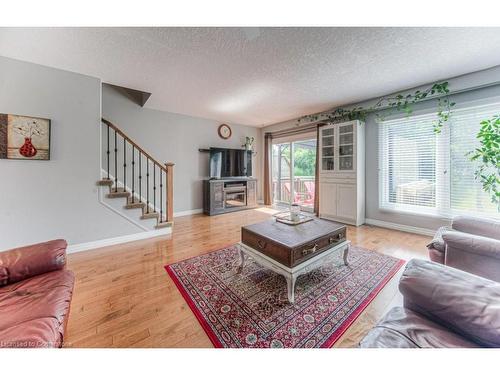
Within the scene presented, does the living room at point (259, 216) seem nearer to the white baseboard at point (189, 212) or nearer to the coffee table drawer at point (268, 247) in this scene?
the coffee table drawer at point (268, 247)

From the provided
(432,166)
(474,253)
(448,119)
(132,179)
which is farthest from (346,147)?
(132,179)

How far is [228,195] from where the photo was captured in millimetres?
5031

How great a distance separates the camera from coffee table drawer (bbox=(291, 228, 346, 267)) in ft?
5.24

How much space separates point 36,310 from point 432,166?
15.2 feet

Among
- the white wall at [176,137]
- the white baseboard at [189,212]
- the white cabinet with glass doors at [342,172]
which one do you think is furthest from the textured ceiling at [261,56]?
the white baseboard at [189,212]

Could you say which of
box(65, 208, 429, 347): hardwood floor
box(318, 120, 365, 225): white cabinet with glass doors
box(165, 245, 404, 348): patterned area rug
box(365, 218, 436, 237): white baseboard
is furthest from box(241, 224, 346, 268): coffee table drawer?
box(365, 218, 436, 237): white baseboard

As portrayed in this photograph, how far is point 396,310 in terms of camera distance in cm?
93

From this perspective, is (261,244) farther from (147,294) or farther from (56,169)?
(56,169)
